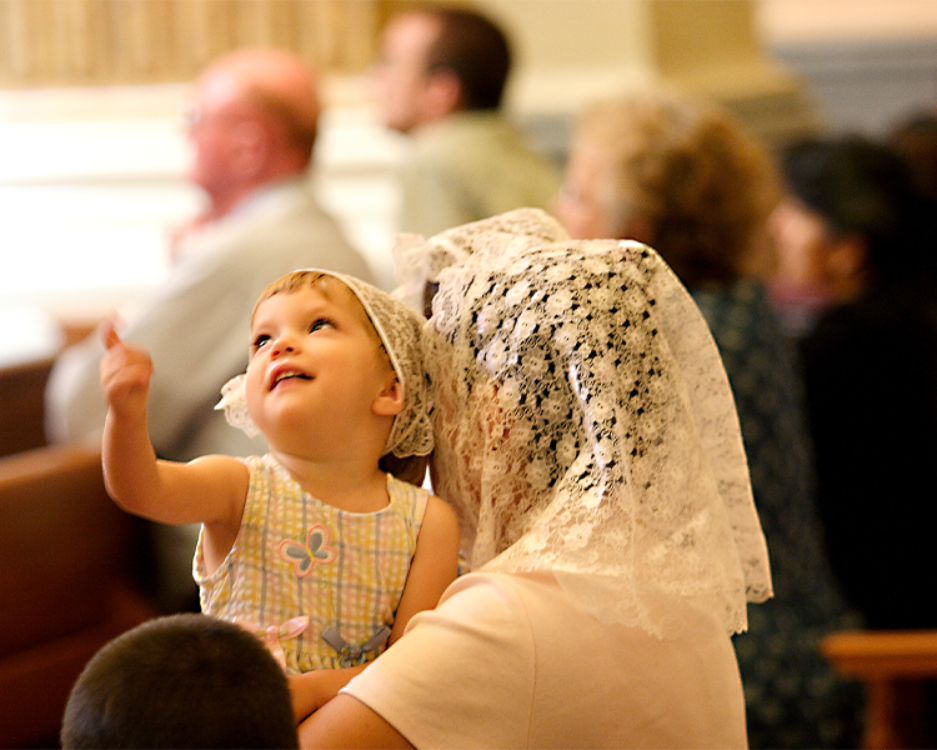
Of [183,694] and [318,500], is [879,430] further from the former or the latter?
[183,694]

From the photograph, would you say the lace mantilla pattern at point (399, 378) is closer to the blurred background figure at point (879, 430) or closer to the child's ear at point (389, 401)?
the child's ear at point (389, 401)

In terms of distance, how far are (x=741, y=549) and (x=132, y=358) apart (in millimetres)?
642

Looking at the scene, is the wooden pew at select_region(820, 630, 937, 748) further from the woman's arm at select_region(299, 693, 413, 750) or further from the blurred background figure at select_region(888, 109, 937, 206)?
the blurred background figure at select_region(888, 109, 937, 206)

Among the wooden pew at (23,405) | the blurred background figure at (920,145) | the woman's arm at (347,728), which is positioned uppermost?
the blurred background figure at (920,145)

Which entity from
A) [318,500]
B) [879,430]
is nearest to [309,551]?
[318,500]

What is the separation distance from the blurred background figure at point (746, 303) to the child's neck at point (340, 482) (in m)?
1.13

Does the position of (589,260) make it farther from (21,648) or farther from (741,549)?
(21,648)

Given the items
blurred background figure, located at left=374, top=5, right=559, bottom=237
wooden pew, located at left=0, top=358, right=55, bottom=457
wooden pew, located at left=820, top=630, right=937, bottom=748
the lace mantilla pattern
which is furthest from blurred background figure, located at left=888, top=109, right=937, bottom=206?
the lace mantilla pattern

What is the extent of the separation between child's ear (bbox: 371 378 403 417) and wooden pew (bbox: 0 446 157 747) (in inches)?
41.7

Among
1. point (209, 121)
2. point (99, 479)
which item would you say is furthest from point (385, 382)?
point (209, 121)

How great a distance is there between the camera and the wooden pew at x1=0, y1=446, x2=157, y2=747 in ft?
6.09

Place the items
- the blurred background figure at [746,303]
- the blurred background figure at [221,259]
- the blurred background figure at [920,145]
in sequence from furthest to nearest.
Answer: the blurred background figure at [920,145] < the blurred background figure at [221,259] < the blurred background figure at [746,303]

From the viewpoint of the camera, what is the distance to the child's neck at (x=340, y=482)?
3.22 ft

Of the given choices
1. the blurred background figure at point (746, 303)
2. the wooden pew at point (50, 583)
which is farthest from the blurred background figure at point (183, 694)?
the blurred background figure at point (746, 303)
